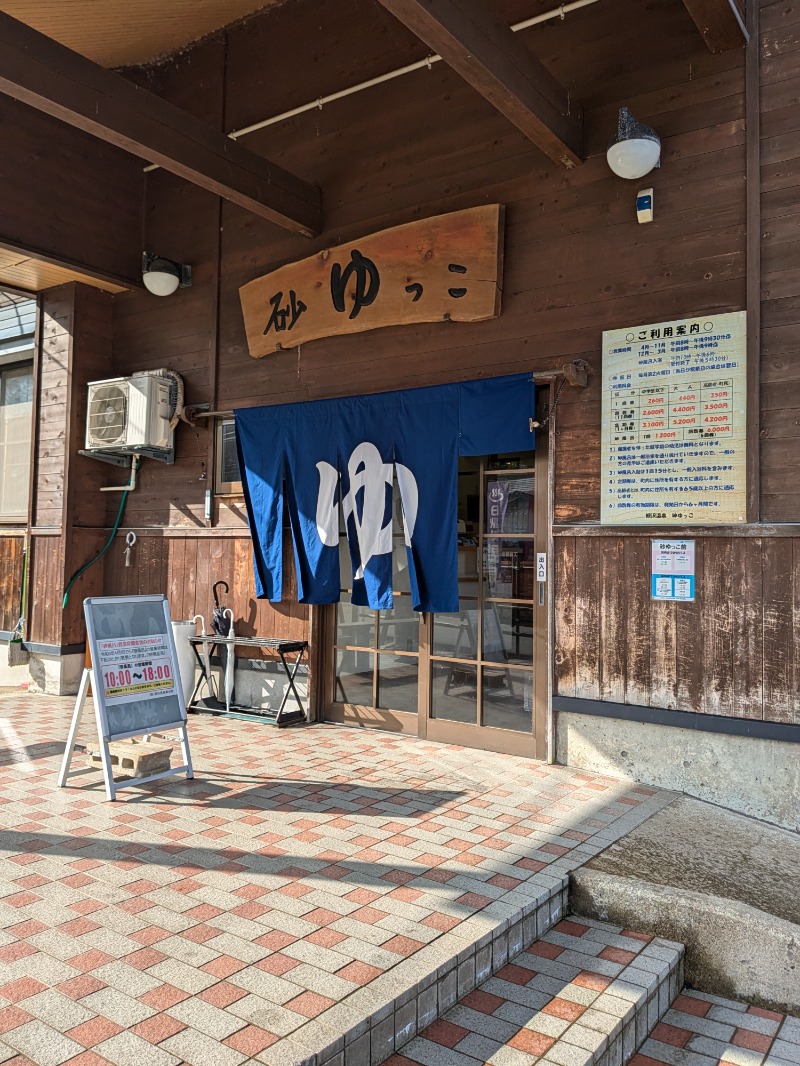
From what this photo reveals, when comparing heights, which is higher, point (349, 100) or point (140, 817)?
point (349, 100)

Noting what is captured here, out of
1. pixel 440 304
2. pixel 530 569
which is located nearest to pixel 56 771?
pixel 530 569

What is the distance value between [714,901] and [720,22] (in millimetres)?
4671

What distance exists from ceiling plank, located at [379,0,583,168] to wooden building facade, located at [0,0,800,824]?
136mm

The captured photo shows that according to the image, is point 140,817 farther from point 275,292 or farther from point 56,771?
point 275,292

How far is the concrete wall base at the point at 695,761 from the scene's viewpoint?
4512mm

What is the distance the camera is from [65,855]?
12.0 ft

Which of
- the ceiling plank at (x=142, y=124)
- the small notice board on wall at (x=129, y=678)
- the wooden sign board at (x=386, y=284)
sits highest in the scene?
the ceiling plank at (x=142, y=124)

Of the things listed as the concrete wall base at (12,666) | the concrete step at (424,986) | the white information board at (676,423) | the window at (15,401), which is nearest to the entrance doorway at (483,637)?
the white information board at (676,423)

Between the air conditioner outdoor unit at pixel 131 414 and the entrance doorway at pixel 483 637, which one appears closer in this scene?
the entrance doorway at pixel 483 637

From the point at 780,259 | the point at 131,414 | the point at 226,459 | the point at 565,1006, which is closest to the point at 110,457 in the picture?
the point at 131,414

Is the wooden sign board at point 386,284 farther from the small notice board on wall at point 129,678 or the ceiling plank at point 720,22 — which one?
the small notice board on wall at point 129,678

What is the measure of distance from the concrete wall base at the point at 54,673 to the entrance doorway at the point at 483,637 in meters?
3.27

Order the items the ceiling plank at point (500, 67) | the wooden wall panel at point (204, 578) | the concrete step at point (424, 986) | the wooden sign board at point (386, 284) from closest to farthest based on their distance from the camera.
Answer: the concrete step at point (424, 986) < the ceiling plank at point (500, 67) < the wooden sign board at point (386, 284) < the wooden wall panel at point (204, 578)

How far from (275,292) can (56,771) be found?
4.13 m
